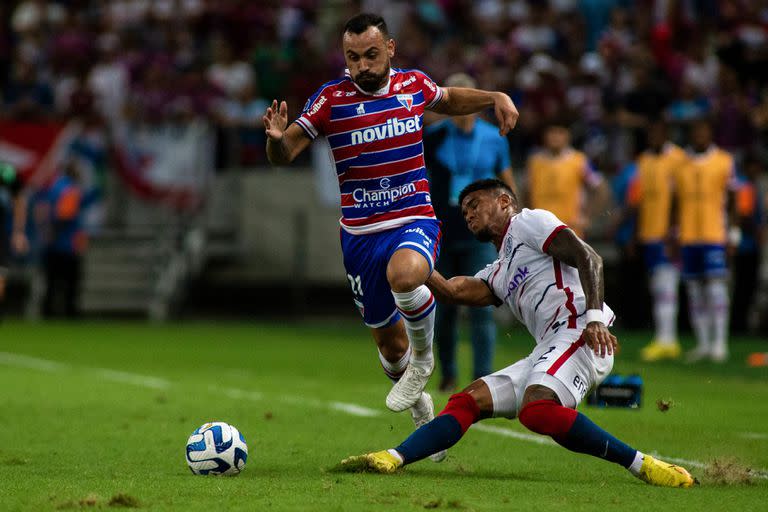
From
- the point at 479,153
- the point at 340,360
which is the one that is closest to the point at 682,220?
the point at 340,360

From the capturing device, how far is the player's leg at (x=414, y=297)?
707 centimetres

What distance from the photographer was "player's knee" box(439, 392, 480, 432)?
6.62 meters

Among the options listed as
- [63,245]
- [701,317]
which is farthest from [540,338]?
[63,245]

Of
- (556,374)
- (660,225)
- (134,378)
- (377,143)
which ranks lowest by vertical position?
(134,378)

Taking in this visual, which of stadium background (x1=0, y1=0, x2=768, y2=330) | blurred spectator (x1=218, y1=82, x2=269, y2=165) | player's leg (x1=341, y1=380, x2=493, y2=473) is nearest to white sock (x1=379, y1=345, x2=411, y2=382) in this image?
player's leg (x1=341, y1=380, x2=493, y2=473)

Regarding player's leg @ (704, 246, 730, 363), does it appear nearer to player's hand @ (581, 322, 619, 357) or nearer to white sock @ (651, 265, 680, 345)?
white sock @ (651, 265, 680, 345)

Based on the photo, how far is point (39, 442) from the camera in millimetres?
8070

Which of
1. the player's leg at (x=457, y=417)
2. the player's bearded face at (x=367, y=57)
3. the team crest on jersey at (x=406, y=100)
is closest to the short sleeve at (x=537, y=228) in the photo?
the player's leg at (x=457, y=417)

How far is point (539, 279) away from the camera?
6.73 m

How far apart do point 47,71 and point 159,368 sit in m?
11.4

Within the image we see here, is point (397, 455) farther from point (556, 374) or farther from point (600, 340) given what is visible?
point (600, 340)

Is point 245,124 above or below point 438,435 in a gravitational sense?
above

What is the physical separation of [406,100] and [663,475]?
260 cm

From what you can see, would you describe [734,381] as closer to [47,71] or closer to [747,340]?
[747,340]
